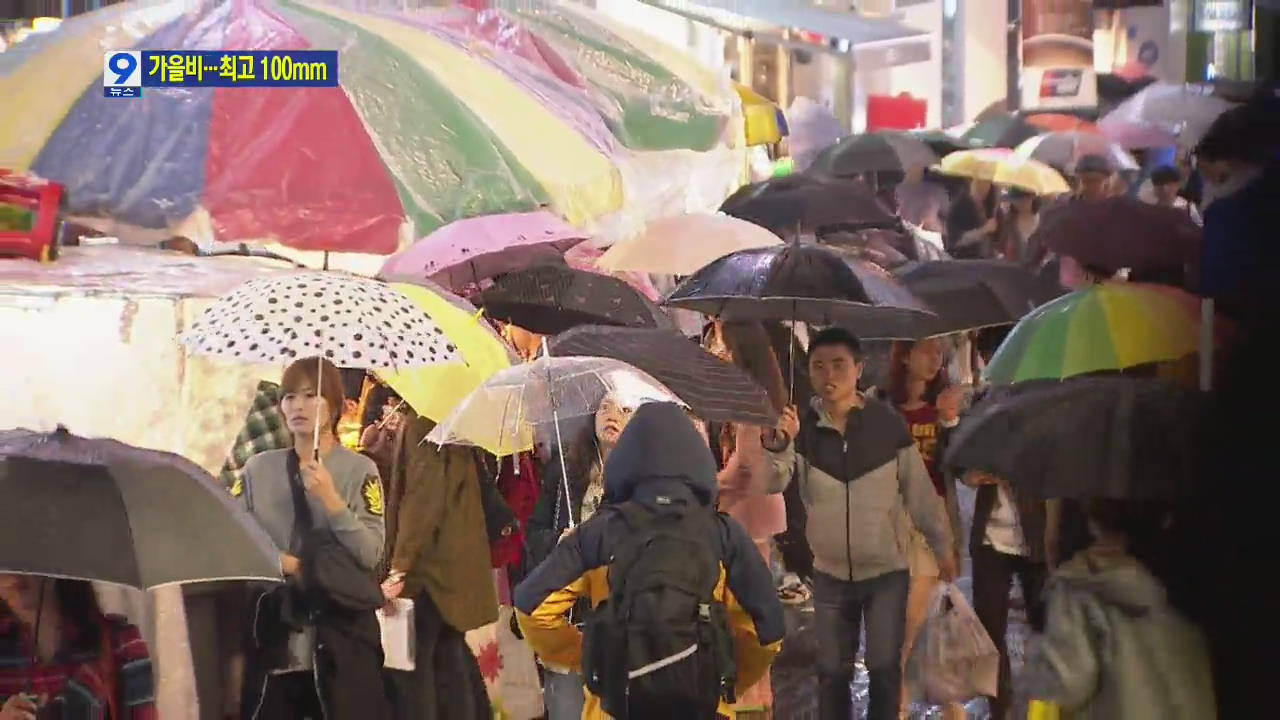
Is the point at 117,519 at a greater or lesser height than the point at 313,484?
greater

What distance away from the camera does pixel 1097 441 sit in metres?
4.89

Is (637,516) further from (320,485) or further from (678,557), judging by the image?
(320,485)

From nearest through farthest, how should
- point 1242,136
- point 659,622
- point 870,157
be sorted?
point 659,622 < point 1242,136 < point 870,157

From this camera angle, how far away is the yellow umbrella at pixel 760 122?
1537 cm

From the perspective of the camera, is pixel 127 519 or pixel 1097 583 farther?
pixel 1097 583

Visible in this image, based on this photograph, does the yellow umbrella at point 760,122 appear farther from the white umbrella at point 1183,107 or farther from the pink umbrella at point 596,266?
the pink umbrella at point 596,266

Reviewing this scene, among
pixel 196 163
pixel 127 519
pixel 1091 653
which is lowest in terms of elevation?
pixel 1091 653

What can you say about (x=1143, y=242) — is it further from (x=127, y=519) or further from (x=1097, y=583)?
(x=127, y=519)

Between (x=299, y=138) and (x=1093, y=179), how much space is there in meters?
6.40

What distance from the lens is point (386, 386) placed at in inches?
284

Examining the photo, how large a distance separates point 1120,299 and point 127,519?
11.0 feet

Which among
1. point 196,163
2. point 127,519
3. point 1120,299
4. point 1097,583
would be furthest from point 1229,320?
point 196,163

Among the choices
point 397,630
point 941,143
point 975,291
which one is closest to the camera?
point 397,630

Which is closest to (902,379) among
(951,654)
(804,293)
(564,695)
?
(804,293)
